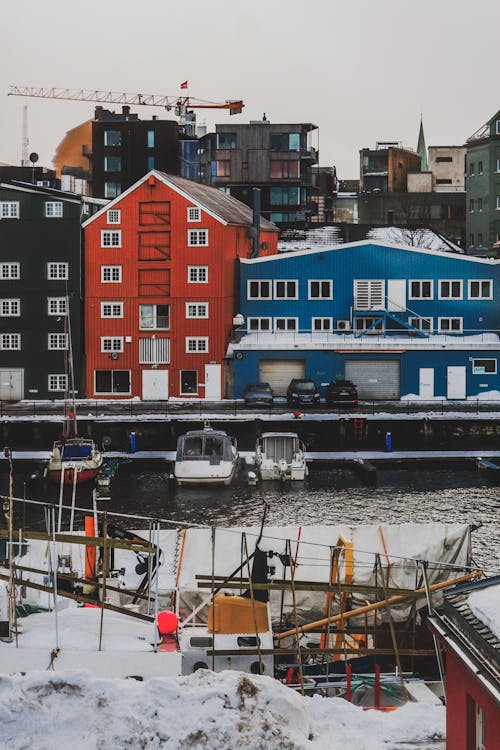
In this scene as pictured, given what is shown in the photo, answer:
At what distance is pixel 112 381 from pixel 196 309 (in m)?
5.68

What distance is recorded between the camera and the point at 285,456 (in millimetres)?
45375

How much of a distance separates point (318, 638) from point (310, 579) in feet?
7.00

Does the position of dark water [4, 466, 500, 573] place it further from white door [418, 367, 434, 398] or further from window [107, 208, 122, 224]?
window [107, 208, 122, 224]

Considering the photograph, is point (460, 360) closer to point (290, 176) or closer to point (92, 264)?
point (92, 264)

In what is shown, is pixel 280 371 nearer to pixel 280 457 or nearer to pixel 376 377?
pixel 376 377

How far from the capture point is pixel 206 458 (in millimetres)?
44188

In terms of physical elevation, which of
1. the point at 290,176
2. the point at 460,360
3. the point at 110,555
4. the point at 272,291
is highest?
the point at 290,176

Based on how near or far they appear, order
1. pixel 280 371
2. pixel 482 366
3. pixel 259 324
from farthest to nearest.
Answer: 1. pixel 259 324
2. pixel 280 371
3. pixel 482 366

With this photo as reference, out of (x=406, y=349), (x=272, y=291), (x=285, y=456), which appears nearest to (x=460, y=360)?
(x=406, y=349)

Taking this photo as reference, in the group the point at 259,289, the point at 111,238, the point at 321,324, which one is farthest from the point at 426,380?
the point at 111,238

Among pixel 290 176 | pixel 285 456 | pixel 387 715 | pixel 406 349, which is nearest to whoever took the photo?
pixel 387 715

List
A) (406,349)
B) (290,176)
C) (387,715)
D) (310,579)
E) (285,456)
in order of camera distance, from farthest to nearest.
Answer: (290,176)
(406,349)
(285,456)
(310,579)
(387,715)

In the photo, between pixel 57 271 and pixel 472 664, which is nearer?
pixel 472 664

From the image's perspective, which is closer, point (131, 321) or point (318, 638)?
point (318, 638)
